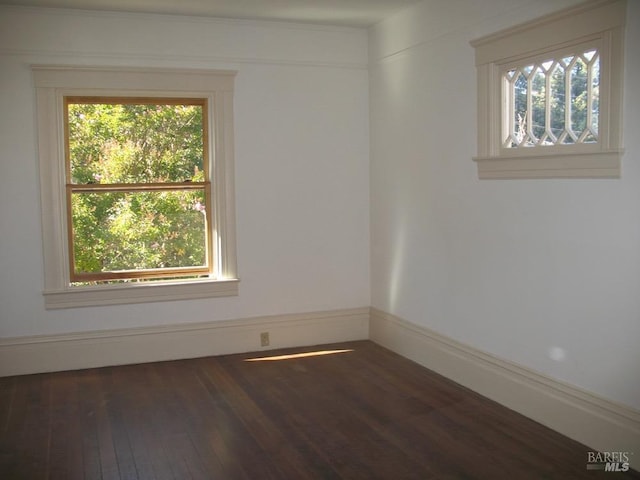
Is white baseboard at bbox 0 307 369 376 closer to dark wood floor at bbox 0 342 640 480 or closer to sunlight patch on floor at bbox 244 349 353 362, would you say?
dark wood floor at bbox 0 342 640 480

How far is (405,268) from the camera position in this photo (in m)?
5.75

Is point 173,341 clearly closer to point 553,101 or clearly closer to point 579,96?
point 553,101

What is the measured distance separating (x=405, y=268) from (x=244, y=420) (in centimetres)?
203

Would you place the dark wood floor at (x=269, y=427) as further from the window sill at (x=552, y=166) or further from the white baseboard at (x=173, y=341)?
the window sill at (x=552, y=166)

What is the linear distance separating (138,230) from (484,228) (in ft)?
9.27

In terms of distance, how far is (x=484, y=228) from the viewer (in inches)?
184

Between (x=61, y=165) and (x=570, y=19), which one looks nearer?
(x=570, y=19)

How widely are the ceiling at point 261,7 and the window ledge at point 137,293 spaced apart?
7.16ft

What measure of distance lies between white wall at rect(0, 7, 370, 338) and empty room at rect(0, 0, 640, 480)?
0.06 feet

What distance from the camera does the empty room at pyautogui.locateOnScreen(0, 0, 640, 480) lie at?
3.70m

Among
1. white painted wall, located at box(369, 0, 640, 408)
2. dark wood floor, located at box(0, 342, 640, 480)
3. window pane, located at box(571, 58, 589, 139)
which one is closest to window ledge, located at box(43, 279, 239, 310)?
dark wood floor, located at box(0, 342, 640, 480)

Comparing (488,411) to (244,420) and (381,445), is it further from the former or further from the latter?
(244,420)

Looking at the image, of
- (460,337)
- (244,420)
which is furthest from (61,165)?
(460,337)

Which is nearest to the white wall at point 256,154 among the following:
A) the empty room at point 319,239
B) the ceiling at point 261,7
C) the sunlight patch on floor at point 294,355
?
the empty room at point 319,239
